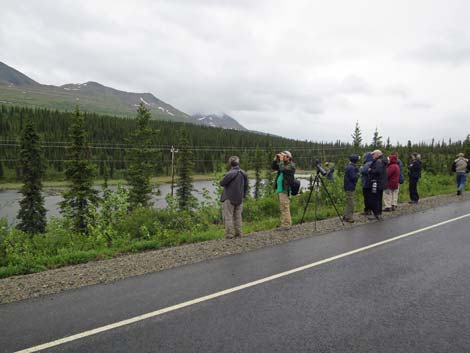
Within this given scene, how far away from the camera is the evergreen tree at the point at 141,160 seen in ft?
118

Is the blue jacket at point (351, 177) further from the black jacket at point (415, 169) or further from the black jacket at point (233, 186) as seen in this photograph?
the black jacket at point (415, 169)

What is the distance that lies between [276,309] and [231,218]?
457 cm

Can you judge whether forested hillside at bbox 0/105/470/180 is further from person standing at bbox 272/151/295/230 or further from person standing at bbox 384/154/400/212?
person standing at bbox 272/151/295/230

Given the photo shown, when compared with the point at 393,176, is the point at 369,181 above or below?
below

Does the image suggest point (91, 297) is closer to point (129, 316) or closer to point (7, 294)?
point (129, 316)

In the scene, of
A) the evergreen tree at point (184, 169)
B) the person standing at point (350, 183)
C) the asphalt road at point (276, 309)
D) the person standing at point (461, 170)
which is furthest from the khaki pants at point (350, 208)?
the evergreen tree at point (184, 169)

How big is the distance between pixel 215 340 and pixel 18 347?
6.94ft

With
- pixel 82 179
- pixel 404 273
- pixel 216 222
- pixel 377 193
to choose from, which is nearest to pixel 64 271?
pixel 404 273

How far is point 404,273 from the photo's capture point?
18.0ft

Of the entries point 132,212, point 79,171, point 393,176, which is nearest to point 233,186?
point 132,212

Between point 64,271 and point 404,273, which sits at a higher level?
point 404,273

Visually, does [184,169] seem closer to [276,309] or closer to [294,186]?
[294,186]

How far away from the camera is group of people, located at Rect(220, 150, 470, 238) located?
8.63 meters

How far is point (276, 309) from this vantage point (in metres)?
4.19
